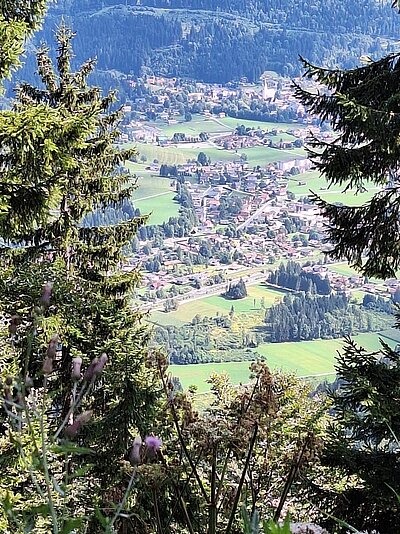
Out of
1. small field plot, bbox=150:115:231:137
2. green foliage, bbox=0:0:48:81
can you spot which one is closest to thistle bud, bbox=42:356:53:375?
green foliage, bbox=0:0:48:81

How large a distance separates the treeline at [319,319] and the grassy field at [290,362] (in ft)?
3.68

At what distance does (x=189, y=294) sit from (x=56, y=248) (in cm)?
4360

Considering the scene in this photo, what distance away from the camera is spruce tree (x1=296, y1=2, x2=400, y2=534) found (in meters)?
4.14

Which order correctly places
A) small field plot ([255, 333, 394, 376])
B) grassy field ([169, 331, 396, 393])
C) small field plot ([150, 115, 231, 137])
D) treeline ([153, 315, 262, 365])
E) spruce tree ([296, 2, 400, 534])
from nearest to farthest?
spruce tree ([296, 2, 400, 534]), grassy field ([169, 331, 396, 393]), small field plot ([255, 333, 394, 376]), treeline ([153, 315, 262, 365]), small field plot ([150, 115, 231, 137])

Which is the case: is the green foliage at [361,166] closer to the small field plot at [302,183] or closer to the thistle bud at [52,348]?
the thistle bud at [52,348]

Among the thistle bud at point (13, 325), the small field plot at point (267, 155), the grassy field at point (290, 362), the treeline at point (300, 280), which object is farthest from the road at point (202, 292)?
the thistle bud at point (13, 325)

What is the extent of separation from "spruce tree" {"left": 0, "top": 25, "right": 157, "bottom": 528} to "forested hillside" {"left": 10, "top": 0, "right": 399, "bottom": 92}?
108m

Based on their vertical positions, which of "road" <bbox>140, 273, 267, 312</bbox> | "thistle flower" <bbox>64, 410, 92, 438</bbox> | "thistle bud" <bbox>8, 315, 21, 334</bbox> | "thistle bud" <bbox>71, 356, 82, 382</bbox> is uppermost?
"thistle bud" <bbox>8, 315, 21, 334</bbox>

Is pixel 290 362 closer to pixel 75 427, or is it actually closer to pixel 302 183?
pixel 75 427

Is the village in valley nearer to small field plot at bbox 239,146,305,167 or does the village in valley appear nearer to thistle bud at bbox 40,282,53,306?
small field plot at bbox 239,146,305,167

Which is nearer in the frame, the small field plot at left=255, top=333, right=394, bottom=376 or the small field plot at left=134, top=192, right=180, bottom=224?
the small field plot at left=255, top=333, right=394, bottom=376

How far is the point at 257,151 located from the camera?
87.1 metres

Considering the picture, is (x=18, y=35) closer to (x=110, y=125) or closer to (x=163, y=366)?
(x=163, y=366)

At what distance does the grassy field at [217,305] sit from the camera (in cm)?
4700
